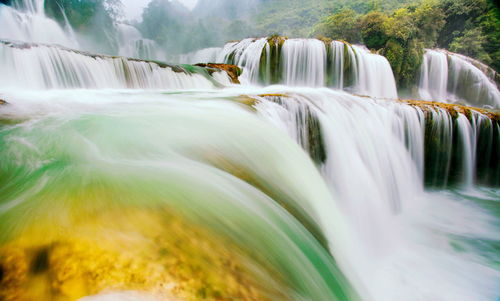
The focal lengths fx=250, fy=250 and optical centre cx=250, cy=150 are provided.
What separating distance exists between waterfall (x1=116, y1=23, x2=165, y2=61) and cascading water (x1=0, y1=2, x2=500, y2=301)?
22.8 metres

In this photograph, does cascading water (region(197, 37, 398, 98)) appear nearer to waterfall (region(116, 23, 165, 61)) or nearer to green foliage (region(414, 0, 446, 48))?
green foliage (region(414, 0, 446, 48))

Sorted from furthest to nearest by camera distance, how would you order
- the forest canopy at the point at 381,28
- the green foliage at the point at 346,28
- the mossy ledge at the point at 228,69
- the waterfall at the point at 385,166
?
the green foliage at the point at 346,28
the forest canopy at the point at 381,28
the mossy ledge at the point at 228,69
the waterfall at the point at 385,166

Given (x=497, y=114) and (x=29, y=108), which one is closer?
(x=29, y=108)

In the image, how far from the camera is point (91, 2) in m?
20.4

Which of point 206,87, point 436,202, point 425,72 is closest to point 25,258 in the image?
point 436,202

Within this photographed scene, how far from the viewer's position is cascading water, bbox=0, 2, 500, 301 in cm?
109

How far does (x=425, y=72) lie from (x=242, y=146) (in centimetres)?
1772

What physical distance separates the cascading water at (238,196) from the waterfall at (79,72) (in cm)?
→ 4

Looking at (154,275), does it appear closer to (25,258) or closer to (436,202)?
(25,258)

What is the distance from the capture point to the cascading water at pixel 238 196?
1.09 meters

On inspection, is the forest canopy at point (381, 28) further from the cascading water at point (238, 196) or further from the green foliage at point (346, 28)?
the cascading water at point (238, 196)

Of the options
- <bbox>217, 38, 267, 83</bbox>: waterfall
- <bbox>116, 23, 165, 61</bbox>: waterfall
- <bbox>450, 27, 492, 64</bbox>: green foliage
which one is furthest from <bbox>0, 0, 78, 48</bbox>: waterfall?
<bbox>450, 27, 492, 64</bbox>: green foliage

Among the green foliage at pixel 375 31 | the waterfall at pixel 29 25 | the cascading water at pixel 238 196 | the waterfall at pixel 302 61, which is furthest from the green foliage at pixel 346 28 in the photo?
the waterfall at pixel 29 25

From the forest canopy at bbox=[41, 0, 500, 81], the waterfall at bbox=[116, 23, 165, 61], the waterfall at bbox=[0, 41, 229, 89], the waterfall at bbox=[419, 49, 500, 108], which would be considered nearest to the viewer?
the waterfall at bbox=[0, 41, 229, 89]
